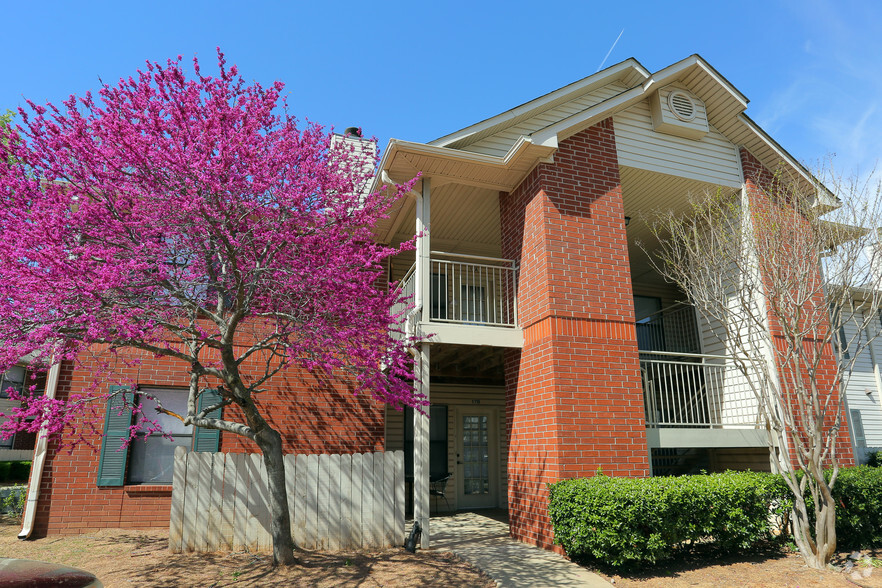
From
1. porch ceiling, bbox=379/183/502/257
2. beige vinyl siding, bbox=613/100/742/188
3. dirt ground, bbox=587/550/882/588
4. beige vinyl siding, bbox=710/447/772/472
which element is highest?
beige vinyl siding, bbox=613/100/742/188

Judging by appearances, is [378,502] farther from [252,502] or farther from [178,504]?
[178,504]

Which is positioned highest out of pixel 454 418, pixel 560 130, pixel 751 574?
pixel 560 130

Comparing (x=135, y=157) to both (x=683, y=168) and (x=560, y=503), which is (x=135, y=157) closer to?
(x=560, y=503)

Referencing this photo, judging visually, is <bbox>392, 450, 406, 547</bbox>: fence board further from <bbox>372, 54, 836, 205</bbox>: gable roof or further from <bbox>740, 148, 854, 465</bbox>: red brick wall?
<bbox>740, 148, 854, 465</bbox>: red brick wall

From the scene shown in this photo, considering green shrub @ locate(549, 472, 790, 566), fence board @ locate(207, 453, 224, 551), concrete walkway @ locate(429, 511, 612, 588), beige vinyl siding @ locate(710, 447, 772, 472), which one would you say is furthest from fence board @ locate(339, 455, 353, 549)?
beige vinyl siding @ locate(710, 447, 772, 472)

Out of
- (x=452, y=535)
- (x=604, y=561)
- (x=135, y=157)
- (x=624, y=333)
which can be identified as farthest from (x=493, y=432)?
(x=135, y=157)

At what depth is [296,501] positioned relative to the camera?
7332 mm

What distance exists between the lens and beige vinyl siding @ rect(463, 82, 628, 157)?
9.38 m

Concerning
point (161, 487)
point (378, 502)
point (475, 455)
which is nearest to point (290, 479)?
point (378, 502)

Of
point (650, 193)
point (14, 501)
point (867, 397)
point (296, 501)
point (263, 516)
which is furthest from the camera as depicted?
point (867, 397)

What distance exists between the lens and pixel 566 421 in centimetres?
729

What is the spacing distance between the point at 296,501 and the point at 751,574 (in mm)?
5615

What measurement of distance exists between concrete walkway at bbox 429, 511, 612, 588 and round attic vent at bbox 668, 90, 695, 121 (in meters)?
7.48

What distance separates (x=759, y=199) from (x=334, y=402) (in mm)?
8203
